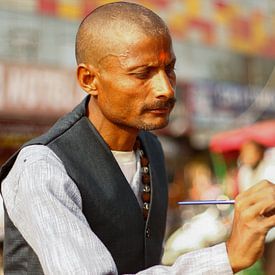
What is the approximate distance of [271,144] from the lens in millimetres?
7949

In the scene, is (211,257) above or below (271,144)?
above

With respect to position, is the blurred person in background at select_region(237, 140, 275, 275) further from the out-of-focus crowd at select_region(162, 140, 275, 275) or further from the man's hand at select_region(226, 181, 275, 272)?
the man's hand at select_region(226, 181, 275, 272)

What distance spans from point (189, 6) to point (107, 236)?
35.3 feet

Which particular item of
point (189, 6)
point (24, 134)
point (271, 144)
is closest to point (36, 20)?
point (24, 134)

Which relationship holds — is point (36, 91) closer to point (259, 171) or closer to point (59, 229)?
point (259, 171)

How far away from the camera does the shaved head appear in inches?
63.5

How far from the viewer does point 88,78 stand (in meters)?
1.70

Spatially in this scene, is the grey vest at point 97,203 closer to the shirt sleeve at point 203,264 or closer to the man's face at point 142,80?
the man's face at point 142,80

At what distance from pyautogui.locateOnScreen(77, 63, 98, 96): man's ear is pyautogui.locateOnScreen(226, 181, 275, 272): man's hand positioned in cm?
55

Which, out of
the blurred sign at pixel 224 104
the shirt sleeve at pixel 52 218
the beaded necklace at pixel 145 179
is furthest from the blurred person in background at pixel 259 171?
the blurred sign at pixel 224 104

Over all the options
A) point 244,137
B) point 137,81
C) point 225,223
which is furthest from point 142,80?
point 244,137

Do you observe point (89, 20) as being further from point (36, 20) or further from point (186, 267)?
point (36, 20)

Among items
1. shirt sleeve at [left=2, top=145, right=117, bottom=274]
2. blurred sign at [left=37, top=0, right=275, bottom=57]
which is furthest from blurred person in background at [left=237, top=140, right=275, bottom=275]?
blurred sign at [left=37, top=0, right=275, bottom=57]

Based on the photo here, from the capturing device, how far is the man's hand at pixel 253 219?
4.05ft
